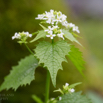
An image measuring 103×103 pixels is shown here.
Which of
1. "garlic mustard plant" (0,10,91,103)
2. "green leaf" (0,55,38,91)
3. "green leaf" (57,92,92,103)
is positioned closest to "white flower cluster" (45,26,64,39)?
"garlic mustard plant" (0,10,91,103)

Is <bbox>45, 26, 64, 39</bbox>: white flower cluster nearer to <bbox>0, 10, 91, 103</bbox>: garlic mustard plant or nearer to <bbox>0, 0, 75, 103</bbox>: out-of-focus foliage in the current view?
<bbox>0, 10, 91, 103</bbox>: garlic mustard plant

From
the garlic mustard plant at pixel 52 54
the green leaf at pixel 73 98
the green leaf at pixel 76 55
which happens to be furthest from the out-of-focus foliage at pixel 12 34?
the green leaf at pixel 76 55

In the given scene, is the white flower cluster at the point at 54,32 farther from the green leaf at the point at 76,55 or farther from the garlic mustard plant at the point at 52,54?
the green leaf at the point at 76,55

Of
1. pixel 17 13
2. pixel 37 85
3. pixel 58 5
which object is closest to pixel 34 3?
pixel 17 13

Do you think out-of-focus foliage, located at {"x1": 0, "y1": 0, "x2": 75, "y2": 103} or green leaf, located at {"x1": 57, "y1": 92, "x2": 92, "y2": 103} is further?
out-of-focus foliage, located at {"x1": 0, "y1": 0, "x2": 75, "y2": 103}

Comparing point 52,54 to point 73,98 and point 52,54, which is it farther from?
point 73,98

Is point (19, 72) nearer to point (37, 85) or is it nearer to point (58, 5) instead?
point (37, 85)

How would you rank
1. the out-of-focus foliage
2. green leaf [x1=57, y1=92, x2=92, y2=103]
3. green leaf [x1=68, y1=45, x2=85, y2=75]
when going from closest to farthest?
green leaf [x1=68, y1=45, x2=85, y2=75]
green leaf [x1=57, y1=92, x2=92, y2=103]
the out-of-focus foliage
